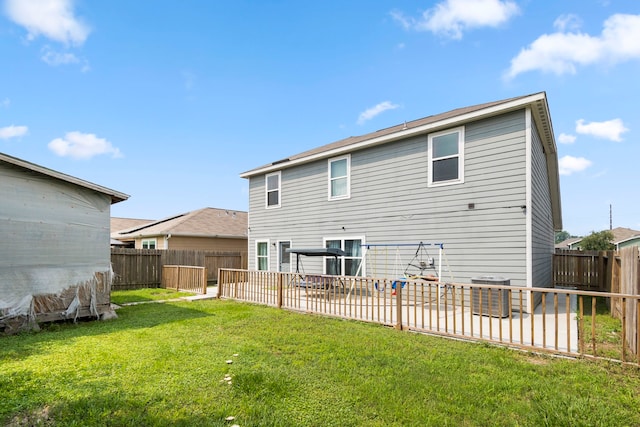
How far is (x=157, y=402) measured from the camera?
298 centimetres

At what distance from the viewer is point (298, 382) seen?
11.2 ft

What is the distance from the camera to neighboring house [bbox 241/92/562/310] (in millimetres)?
7551

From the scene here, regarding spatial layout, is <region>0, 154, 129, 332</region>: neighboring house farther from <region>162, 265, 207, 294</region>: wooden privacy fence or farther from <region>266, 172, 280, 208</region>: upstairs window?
<region>266, 172, 280, 208</region>: upstairs window

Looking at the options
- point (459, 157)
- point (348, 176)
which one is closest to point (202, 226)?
point (348, 176)

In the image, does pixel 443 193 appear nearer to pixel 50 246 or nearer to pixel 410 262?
pixel 410 262

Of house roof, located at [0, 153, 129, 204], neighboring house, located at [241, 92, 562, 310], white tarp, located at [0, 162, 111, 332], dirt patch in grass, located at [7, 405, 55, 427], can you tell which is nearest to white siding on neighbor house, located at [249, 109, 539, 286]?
neighboring house, located at [241, 92, 562, 310]

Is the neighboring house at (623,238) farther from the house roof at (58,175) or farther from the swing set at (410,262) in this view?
the house roof at (58,175)

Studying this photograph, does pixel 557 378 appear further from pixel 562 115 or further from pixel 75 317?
pixel 562 115

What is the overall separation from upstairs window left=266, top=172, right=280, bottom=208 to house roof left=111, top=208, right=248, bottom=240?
644 centimetres

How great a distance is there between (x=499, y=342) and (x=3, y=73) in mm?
14165

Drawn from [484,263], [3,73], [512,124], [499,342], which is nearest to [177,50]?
[3,73]

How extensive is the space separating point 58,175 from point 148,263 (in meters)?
8.23

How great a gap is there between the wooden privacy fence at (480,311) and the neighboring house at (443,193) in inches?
41.4

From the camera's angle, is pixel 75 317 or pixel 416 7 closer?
pixel 75 317
